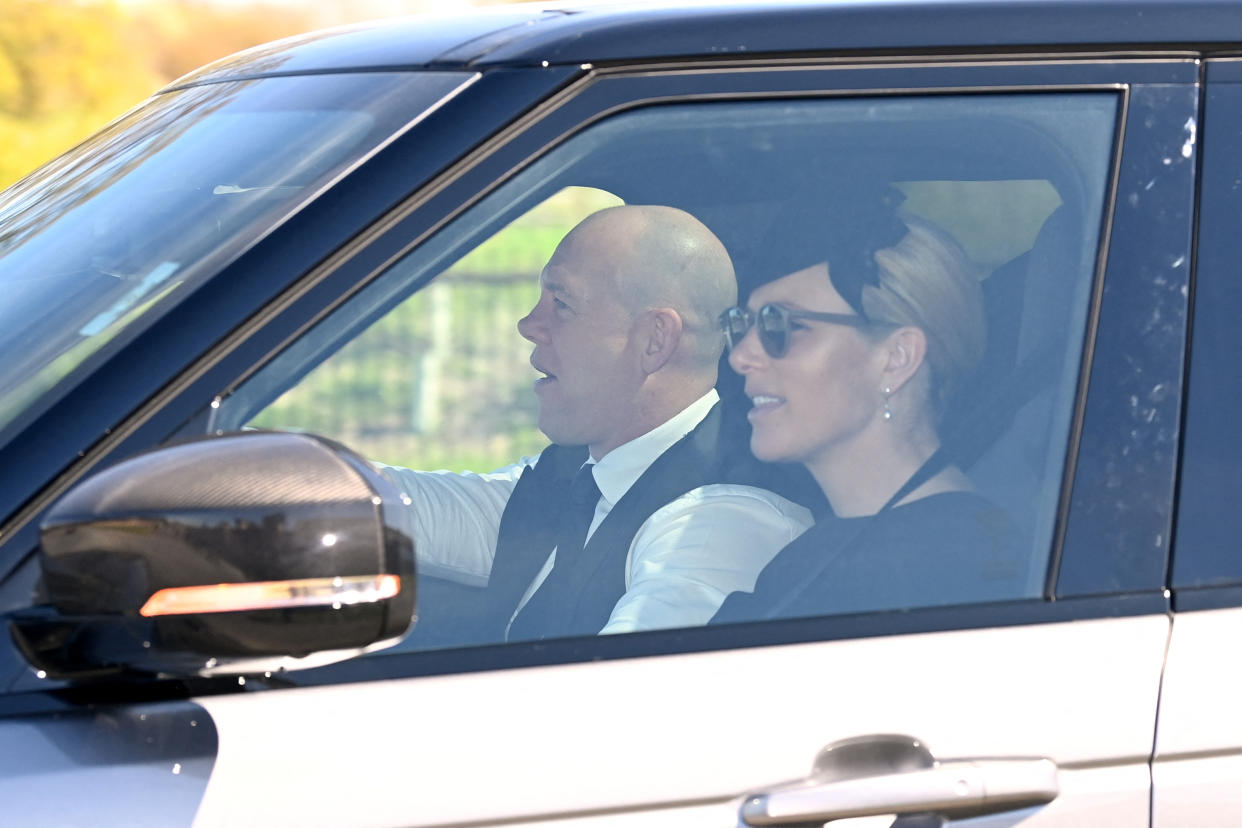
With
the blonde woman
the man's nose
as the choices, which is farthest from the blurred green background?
the blonde woman

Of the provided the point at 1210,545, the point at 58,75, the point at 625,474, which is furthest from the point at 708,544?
the point at 58,75

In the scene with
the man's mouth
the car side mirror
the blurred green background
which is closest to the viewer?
the car side mirror

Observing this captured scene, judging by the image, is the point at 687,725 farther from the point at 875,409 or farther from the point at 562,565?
the point at 875,409

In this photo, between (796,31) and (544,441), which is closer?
(796,31)

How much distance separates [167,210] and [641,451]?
618 millimetres

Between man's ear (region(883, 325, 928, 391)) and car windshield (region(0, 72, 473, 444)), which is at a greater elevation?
man's ear (region(883, 325, 928, 391))

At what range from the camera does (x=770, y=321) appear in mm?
1799

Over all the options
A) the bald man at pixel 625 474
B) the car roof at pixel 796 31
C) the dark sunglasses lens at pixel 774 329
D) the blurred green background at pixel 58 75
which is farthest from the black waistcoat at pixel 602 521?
the blurred green background at pixel 58 75

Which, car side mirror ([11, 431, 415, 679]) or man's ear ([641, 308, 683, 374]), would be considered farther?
man's ear ([641, 308, 683, 374])

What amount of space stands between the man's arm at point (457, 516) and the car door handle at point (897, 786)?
398 mm

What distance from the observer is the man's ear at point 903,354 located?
1.77 metres

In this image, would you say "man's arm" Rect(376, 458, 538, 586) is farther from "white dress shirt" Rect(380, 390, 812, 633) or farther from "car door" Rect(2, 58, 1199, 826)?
"car door" Rect(2, 58, 1199, 826)

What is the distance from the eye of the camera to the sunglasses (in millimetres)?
1793

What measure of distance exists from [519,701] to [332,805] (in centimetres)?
20
